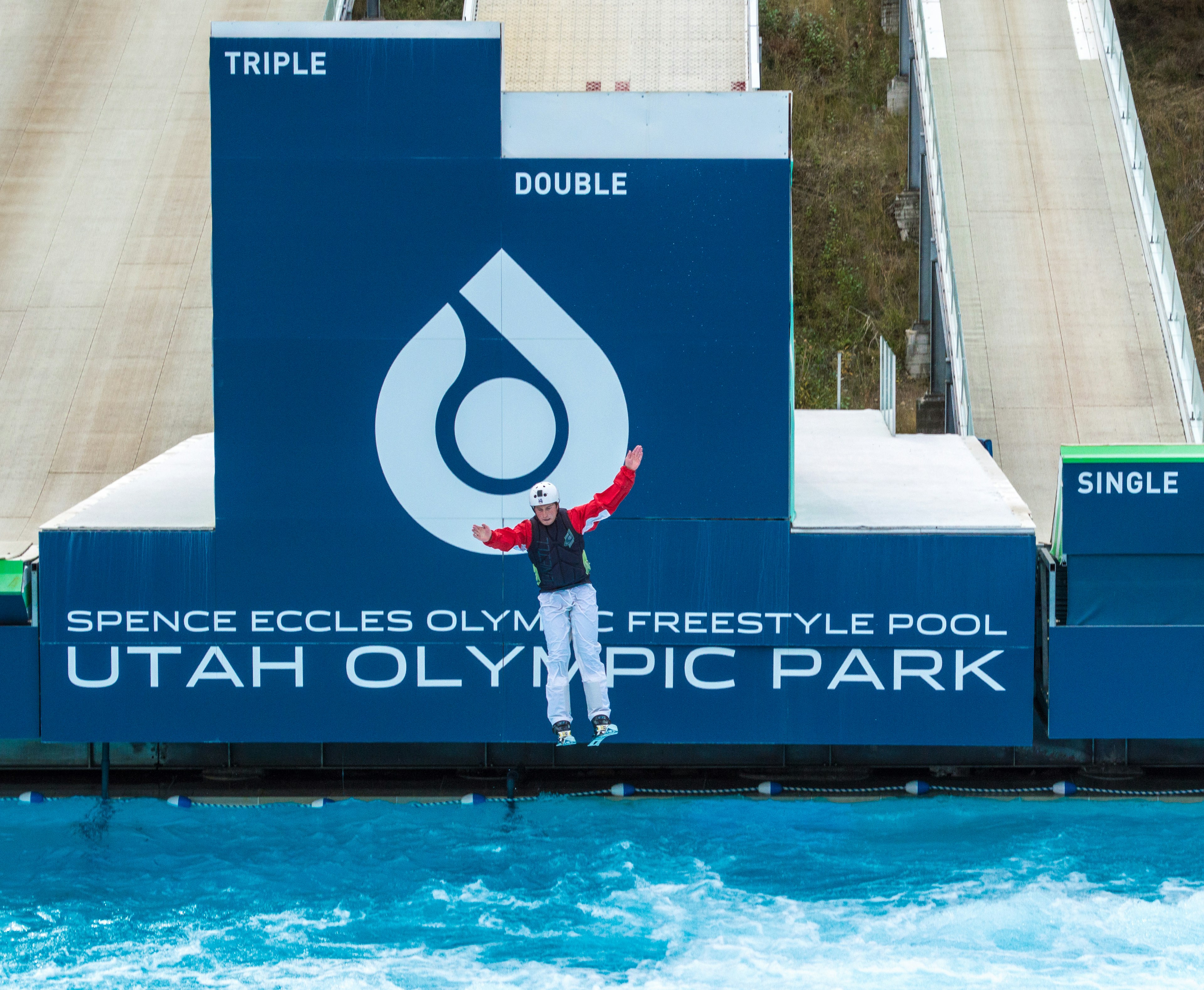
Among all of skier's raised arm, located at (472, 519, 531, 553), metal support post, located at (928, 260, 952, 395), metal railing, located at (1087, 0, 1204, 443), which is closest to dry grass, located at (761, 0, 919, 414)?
metal support post, located at (928, 260, 952, 395)

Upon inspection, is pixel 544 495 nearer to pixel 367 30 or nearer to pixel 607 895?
pixel 607 895

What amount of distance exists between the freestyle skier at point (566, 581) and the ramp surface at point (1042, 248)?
24.4 ft

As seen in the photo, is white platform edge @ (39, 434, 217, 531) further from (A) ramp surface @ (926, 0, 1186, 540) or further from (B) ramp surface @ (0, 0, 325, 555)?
(A) ramp surface @ (926, 0, 1186, 540)

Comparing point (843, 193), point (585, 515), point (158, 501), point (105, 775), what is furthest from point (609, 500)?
point (843, 193)

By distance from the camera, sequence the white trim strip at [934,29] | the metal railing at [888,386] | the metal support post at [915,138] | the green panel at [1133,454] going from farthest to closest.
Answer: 1. the white trim strip at [934,29]
2. the metal support post at [915,138]
3. the metal railing at [888,386]
4. the green panel at [1133,454]

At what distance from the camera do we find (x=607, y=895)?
11.1 metres

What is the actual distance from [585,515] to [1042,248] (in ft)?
40.0

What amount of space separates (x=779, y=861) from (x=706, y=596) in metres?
2.09

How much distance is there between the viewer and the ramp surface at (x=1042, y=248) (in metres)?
18.3

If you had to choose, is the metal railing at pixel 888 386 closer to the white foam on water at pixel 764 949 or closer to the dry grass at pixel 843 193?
the dry grass at pixel 843 193

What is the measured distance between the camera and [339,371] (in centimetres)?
1161

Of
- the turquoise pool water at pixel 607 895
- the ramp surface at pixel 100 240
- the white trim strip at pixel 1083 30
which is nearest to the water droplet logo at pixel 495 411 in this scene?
the turquoise pool water at pixel 607 895

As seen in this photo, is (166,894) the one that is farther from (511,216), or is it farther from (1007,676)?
(1007,676)

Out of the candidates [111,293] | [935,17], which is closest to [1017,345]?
[935,17]
